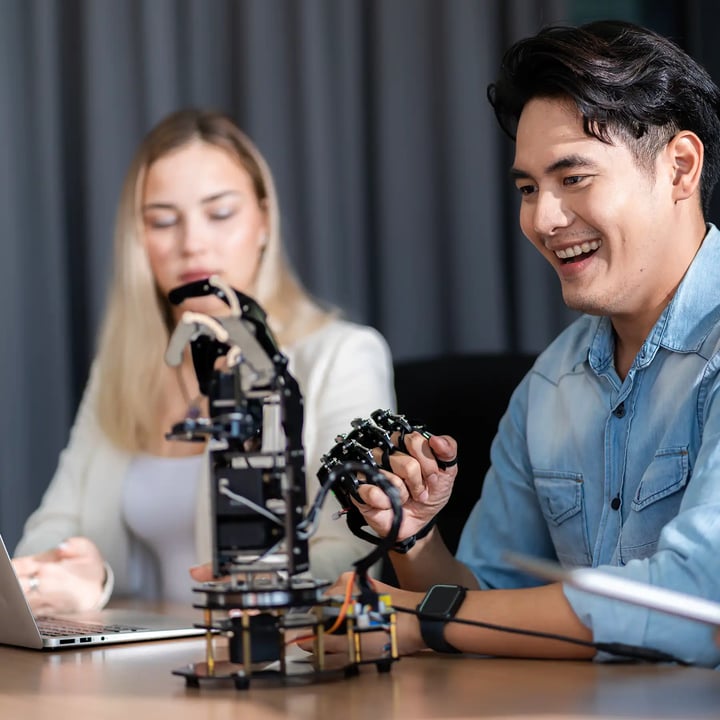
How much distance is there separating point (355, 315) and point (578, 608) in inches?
70.1

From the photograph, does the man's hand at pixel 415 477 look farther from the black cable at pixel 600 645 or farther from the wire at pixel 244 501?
the wire at pixel 244 501

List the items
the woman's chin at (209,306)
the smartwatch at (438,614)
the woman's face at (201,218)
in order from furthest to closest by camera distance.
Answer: the woman's face at (201,218), the woman's chin at (209,306), the smartwatch at (438,614)

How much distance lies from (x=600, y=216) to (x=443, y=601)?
54 centimetres

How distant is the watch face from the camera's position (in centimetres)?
114

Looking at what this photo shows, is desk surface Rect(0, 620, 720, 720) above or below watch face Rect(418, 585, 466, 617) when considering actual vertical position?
below

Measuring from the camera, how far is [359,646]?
1028 millimetres

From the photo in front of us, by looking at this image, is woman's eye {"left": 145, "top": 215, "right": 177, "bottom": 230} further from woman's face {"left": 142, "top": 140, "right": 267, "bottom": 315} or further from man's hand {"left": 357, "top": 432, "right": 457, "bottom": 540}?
man's hand {"left": 357, "top": 432, "right": 457, "bottom": 540}

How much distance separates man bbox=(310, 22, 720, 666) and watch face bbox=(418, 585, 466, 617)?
0.15 metres

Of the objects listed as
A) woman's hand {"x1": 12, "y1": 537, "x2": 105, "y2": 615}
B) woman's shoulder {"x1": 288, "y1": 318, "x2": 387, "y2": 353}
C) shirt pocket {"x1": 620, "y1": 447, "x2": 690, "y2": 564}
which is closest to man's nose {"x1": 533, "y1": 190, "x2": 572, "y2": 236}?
shirt pocket {"x1": 620, "y1": 447, "x2": 690, "y2": 564}

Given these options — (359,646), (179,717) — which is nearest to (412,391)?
(359,646)

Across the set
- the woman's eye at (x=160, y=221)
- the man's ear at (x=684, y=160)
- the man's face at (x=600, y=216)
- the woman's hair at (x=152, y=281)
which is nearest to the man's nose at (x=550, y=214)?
the man's face at (x=600, y=216)

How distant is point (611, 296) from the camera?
4.81 ft

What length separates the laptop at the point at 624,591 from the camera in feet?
2.52

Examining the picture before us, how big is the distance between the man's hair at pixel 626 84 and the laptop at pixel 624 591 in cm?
75
